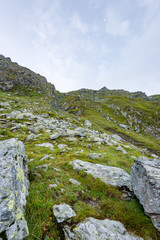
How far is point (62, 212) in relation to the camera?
17.3 feet

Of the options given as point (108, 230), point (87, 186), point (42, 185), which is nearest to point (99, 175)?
point (87, 186)

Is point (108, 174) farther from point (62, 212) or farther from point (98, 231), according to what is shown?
point (62, 212)

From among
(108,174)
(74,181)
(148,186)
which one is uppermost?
(148,186)

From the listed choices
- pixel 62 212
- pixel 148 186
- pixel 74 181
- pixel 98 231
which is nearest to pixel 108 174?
pixel 74 181

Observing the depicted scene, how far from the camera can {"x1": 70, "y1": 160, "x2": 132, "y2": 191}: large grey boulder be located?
26.1ft

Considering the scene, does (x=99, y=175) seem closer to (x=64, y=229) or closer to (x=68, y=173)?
(x=68, y=173)

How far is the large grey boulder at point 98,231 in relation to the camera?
4.35 meters

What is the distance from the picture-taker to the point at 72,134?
22.2 m

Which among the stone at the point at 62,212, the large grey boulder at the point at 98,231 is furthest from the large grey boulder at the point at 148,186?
the stone at the point at 62,212

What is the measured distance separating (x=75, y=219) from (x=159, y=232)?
14.3 ft

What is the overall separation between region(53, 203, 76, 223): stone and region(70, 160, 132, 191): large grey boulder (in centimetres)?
383

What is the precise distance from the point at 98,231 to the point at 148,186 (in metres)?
3.79

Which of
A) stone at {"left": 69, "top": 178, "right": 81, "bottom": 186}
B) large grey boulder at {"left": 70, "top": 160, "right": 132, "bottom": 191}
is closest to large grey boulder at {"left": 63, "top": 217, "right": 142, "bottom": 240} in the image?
large grey boulder at {"left": 70, "top": 160, "right": 132, "bottom": 191}

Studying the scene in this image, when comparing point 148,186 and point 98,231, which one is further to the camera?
point 148,186
